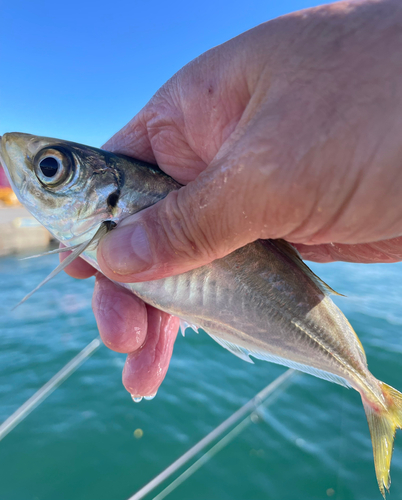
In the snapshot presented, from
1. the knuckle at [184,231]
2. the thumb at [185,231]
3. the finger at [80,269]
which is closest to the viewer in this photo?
the thumb at [185,231]

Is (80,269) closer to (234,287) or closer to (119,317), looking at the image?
(119,317)

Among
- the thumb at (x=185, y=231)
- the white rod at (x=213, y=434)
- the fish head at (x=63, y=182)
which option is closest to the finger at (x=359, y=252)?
the thumb at (x=185, y=231)

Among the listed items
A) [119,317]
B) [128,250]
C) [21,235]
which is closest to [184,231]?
[128,250]

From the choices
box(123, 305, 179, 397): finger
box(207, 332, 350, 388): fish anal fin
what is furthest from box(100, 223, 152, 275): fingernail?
box(123, 305, 179, 397): finger

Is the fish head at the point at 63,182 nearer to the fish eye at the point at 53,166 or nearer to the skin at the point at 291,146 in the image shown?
the fish eye at the point at 53,166

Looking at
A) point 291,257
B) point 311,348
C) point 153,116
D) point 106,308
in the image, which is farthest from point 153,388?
point 153,116

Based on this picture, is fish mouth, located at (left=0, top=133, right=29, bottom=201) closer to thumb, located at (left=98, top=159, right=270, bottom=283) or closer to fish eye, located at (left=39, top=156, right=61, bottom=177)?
fish eye, located at (left=39, top=156, right=61, bottom=177)
